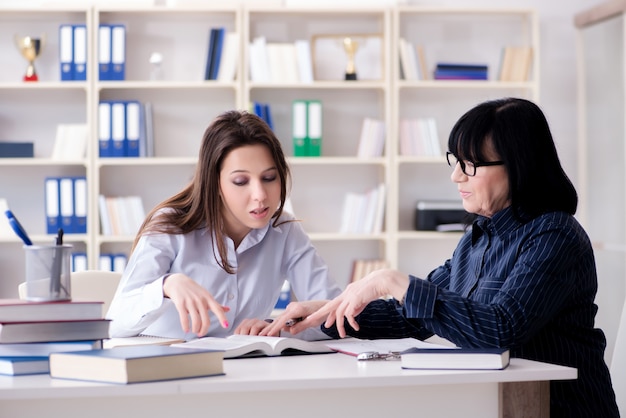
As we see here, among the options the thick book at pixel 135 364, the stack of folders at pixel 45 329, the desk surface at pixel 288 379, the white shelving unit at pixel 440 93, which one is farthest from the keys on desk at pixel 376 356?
the white shelving unit at pixel 440 93

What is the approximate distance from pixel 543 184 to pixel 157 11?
10.8 feet

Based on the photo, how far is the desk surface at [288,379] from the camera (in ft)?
3.93

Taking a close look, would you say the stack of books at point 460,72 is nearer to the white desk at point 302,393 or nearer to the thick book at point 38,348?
the white desk at point 302,393

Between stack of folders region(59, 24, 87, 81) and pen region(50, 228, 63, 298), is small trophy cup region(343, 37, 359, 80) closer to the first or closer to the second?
stack of folders region(59, 24, 87, 81)

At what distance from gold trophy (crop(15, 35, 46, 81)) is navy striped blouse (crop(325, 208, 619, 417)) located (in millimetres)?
3384

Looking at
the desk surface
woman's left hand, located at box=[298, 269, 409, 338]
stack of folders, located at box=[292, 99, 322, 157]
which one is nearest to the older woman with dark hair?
woman's left hand, located at box=[298, 269, 409, 338]

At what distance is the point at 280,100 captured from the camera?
4.84m

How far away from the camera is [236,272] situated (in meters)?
2.17

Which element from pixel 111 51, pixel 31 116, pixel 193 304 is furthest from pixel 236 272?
pixel 31 116

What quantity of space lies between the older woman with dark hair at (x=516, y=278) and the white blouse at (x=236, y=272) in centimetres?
37

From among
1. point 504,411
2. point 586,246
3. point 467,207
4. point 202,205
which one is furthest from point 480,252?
point 202,205

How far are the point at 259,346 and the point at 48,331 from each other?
36 cm

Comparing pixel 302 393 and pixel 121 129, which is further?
pixel 121 129

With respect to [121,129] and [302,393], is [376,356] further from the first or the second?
[121,129]
